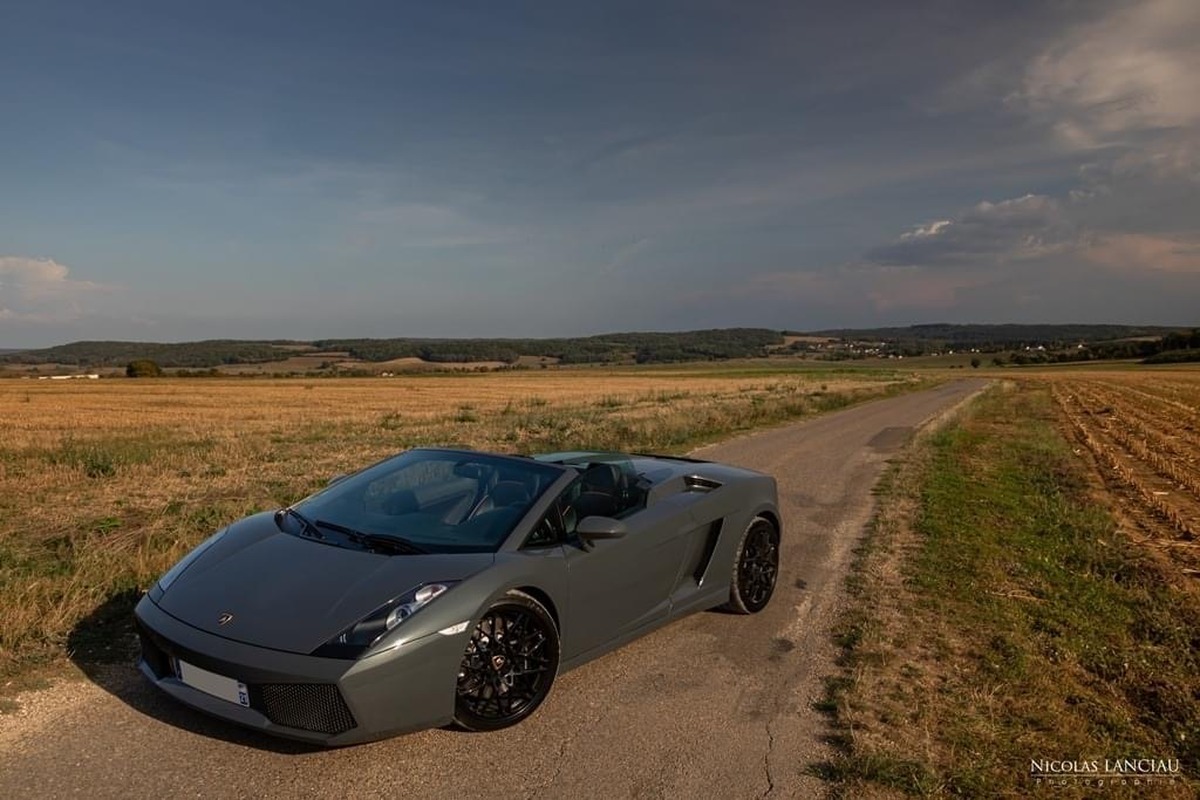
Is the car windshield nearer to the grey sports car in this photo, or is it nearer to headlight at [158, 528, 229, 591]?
the grey sports car

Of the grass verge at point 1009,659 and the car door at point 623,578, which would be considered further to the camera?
the car door at point 623,578

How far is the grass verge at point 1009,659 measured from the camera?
349cm

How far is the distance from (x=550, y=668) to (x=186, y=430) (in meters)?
20.7

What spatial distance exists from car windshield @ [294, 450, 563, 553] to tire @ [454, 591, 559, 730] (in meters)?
0.35

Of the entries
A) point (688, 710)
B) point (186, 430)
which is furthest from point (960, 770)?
point (186, 430)

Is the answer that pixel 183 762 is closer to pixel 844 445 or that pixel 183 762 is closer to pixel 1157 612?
pixel 1157 612

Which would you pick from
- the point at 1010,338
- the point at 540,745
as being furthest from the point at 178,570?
the point at 1010,338

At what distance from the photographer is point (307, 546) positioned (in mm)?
4000

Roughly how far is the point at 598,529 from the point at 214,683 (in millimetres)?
1861

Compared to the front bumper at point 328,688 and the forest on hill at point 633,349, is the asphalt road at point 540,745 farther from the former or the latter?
the forest on hill at point 633,349

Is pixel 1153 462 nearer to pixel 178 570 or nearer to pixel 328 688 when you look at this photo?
pixel 328 688

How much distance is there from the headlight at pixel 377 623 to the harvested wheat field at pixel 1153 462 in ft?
22.4

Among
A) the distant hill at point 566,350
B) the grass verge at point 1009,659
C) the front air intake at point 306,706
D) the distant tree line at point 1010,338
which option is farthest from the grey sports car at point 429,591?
the distant tree line at point 1010,338

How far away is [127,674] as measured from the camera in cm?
418
